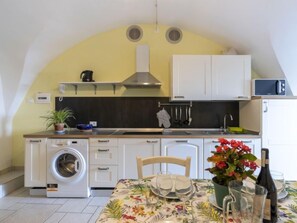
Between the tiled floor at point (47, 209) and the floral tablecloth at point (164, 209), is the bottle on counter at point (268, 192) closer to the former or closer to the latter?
the floral tablecloth at point (164, 209)

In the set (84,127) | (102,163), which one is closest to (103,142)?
(102,163)

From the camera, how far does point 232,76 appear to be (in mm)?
2912

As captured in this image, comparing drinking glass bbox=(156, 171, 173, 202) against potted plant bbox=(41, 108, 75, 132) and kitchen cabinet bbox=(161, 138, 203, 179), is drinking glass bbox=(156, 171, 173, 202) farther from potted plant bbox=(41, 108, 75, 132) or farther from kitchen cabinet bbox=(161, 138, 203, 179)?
potted plant bbox=(41, 108, 75, 132)

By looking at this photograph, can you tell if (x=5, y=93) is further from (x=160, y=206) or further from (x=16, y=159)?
(x=160, y=206)

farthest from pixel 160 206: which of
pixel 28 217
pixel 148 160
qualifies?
pixel 28 217

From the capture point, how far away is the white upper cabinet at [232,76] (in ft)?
9.51

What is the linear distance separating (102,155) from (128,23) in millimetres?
2164

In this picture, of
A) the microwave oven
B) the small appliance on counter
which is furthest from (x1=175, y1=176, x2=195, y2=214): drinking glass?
the small appliance on counter

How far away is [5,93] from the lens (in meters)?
3.11

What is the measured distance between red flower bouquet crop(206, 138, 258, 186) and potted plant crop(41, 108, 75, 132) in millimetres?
2635

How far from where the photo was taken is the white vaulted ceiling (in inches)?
89.4

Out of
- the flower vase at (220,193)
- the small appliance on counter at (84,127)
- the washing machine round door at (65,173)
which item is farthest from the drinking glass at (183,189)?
the small appliance on counter at (84,127)

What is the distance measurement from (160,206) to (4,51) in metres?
2.95

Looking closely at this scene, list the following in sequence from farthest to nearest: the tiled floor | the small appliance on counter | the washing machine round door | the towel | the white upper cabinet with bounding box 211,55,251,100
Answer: the towel
the small appliance on counter
the white upper cabinet with bounding box 211,55,251,100
the washing machine round door
the tiled floor
